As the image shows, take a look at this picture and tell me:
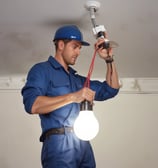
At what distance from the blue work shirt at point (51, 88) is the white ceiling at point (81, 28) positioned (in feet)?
0.81

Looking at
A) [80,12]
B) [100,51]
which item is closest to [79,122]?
[100,51]

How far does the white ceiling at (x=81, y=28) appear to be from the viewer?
1486 millimetres

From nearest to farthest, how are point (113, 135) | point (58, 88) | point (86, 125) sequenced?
point (86, 125) → point (58, 88) → point (113, 135)

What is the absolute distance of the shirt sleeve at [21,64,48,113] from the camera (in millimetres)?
1311

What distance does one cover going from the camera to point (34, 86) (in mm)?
1349

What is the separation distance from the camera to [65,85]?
4.84ft

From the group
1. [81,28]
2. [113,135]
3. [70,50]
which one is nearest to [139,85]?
[113,135]

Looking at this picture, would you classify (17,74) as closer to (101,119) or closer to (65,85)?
(101,119)

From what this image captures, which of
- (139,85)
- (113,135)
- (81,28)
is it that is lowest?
(113,135)

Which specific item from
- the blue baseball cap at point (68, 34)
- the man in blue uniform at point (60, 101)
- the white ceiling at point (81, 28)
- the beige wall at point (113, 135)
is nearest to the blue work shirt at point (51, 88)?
the man in blue uniform at point (60, 101)

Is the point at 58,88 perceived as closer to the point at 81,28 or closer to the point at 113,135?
the point at 81,28

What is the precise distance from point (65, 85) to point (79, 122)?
0.28 meters

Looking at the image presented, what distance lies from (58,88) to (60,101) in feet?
0.61

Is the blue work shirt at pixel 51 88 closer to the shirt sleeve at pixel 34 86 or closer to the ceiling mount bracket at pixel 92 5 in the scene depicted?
the shirt sleeve at pixel 34 86
